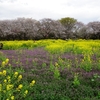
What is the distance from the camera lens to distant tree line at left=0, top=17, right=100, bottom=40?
45844 millimetres

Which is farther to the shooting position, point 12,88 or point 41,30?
point 41,30

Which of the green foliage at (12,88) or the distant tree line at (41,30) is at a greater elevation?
the green foliage at (12,88)

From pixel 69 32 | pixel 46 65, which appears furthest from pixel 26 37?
pixel 46 65

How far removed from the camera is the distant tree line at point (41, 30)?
45844 millimetres

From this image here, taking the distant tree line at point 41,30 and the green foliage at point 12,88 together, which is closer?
the green foliage at point 12,88

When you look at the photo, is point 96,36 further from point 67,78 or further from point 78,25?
point 67,78

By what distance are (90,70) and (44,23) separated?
4154 cm

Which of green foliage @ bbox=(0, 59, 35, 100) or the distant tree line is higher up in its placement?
green foliage @ bbox=(0, 59, 35, 100)

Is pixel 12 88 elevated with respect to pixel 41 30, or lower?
elevated

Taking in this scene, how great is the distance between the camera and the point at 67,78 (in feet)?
28.1

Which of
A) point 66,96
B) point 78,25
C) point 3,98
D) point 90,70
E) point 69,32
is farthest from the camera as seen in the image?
point 78,25

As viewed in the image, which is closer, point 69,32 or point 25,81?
point 25,81

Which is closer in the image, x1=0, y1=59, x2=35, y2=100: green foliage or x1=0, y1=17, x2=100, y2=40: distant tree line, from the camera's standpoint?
x1=0, y1=59, x2=35, y2=100: green foliage

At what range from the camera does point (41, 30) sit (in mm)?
49156
